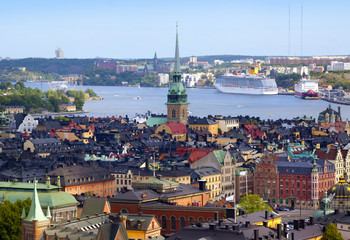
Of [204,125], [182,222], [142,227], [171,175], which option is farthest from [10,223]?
[204,125]

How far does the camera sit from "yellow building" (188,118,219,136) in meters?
82.8

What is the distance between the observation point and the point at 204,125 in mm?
83000

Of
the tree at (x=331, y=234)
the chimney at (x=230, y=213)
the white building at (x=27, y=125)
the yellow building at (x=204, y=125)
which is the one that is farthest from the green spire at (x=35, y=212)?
the white building at (x=27, y=125)

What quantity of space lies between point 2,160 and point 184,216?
77.2 feet

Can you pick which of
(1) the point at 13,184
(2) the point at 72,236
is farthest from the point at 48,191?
(2) the point at 72,236

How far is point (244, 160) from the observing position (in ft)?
182

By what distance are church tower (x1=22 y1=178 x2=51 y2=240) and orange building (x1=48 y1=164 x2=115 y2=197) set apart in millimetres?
15952

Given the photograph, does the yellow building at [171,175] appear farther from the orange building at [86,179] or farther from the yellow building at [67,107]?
the yellow building at [67,107]

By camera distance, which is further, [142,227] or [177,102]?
[177,102]

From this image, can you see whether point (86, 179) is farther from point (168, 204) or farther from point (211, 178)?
point (168, 204)

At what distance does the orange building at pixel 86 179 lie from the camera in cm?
4634

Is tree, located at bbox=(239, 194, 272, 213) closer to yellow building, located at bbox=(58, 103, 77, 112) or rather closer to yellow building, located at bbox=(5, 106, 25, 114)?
yellow building, located at bbox=(5, 106, 25, 114)

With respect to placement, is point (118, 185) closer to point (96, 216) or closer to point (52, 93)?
point (96, 216)

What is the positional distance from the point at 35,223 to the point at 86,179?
1888 centimetres
